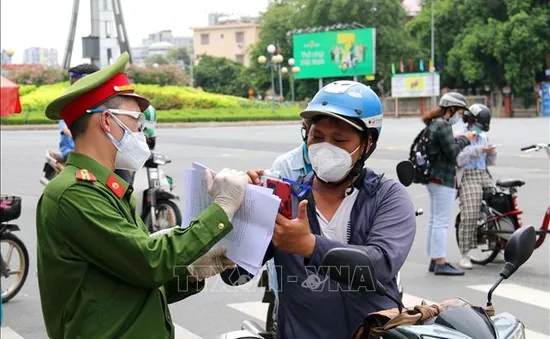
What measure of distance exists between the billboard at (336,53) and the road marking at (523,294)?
Answer: 52.6 metres

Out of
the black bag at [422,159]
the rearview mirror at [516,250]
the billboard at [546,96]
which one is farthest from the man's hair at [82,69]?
the billboard at [546,96]

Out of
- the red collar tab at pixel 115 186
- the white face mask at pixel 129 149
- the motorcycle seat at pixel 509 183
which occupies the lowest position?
the motorcycle seat at pixel 509 183

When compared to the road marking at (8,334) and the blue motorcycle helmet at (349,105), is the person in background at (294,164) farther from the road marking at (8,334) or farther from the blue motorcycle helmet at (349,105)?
the road marking at (8,334)

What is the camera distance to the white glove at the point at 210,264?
283cm

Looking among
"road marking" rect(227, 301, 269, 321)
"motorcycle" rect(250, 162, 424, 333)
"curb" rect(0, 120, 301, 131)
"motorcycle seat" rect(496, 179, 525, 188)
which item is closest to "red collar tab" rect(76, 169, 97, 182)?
"motorcycle" rect(250, 162, 424, 333)

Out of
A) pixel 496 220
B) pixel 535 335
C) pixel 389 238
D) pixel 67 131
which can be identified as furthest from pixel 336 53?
pixel 389 238

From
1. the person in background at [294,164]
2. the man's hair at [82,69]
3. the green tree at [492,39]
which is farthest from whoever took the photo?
the green tree at [492,39]

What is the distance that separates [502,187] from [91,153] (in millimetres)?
6556

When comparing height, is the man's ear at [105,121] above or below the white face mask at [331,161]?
above

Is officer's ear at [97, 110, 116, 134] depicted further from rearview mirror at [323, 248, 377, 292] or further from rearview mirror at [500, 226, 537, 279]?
rearview mirror at [500, 226, 537, 279]

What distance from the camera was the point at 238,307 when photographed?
7.08 metres

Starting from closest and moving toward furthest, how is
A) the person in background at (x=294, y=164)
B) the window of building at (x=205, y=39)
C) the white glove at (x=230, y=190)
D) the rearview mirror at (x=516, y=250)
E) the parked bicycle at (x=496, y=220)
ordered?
the white glove at (x=230, y=190)
the rearview mirror at (x=516, y=250)
the person in background at (x=294, y=164)
the parked bicycle at (x=496, y=220)
the window of building at (x=205, y=39)

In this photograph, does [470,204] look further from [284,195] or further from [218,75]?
[218,75]

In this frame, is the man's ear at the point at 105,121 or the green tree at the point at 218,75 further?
the green tree at the point at 218,75
